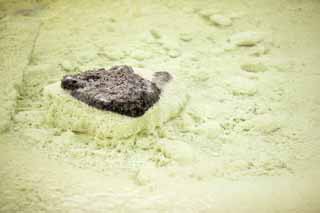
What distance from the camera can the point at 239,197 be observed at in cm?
170

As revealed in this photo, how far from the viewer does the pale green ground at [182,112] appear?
1.71 metres

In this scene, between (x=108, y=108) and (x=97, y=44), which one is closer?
(x=108, y=108)

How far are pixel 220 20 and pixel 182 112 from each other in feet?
3.90

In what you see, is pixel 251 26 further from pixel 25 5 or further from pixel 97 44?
pixel 25 5

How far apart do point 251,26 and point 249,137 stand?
1332 millimetres

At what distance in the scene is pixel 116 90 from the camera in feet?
6.93

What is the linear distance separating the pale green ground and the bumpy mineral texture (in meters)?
0.17

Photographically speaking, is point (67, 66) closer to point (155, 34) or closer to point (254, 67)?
point (155, 34)

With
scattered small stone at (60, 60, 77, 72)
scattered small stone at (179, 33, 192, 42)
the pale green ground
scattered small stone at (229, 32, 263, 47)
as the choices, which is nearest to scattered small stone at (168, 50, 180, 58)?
the pale green ground

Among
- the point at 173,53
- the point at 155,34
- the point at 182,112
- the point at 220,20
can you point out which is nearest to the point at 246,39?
the point at 220,20

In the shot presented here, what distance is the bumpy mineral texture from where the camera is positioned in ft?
6.66

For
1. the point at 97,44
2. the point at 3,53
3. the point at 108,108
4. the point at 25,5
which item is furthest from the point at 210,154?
the point at 25,5

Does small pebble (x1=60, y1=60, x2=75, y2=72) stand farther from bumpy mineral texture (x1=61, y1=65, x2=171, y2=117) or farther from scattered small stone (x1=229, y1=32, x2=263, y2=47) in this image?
scattered small stone (x1=229, y1=32, x2=263, y2=47)

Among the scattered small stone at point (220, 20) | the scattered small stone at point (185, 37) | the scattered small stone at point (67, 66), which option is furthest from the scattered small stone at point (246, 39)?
the scattered small stone at point (67, 66)
